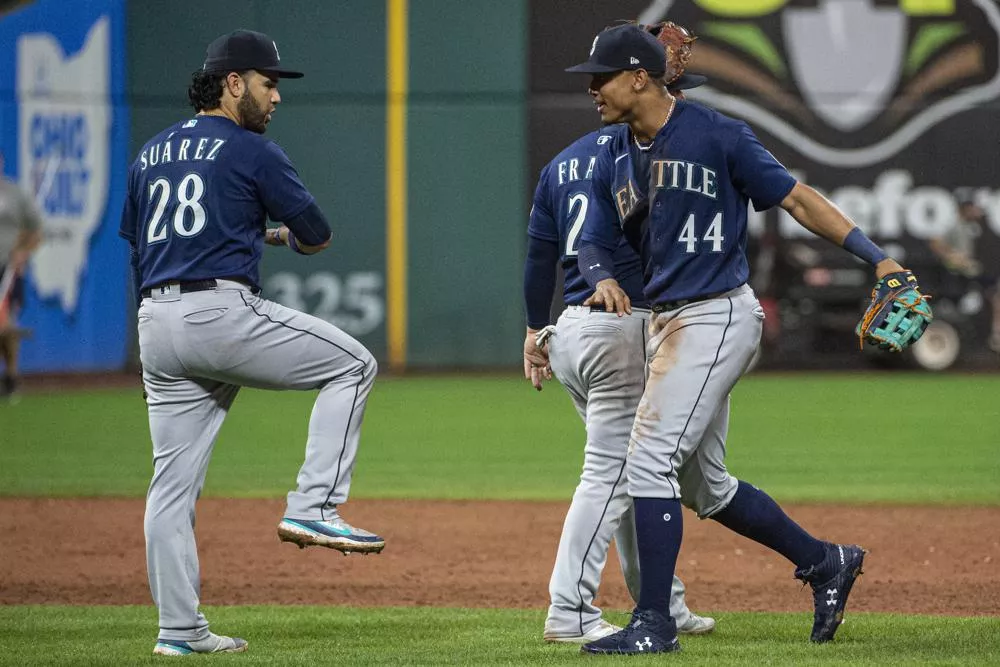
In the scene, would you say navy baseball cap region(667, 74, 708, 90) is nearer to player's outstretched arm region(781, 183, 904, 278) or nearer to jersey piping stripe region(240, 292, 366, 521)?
player's outstretched arm region(781, 183, 904, 278)

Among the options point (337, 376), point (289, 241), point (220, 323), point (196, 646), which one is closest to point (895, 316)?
point (337, 376)

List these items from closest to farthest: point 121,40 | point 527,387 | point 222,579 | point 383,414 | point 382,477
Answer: point 222,579, point 382,477, point 383,414, point 527,387, point 121,40

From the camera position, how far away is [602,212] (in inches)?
194

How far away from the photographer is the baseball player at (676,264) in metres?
4.66

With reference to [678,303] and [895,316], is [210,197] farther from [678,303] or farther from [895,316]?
[895,316]

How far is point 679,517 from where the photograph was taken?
470 cm

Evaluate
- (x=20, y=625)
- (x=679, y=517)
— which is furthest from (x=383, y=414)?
(x=679, y=517)

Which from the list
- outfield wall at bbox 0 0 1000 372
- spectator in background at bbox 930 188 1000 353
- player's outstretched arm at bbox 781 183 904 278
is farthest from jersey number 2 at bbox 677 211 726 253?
spectator in background at bbox 930 188 1000 353

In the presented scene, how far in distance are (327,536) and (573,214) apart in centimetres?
137

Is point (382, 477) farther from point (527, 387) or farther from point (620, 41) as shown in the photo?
point (527, 387)

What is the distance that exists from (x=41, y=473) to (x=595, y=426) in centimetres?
640

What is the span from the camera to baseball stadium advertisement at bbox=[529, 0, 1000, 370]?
66.9 ft

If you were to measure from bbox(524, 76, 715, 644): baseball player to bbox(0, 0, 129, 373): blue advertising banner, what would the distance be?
14.3 metres

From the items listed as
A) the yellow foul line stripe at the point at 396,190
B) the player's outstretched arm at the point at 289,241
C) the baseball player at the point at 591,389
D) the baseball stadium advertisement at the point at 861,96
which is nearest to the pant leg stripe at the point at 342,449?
the player's outstretched arm at the point at 289,241
